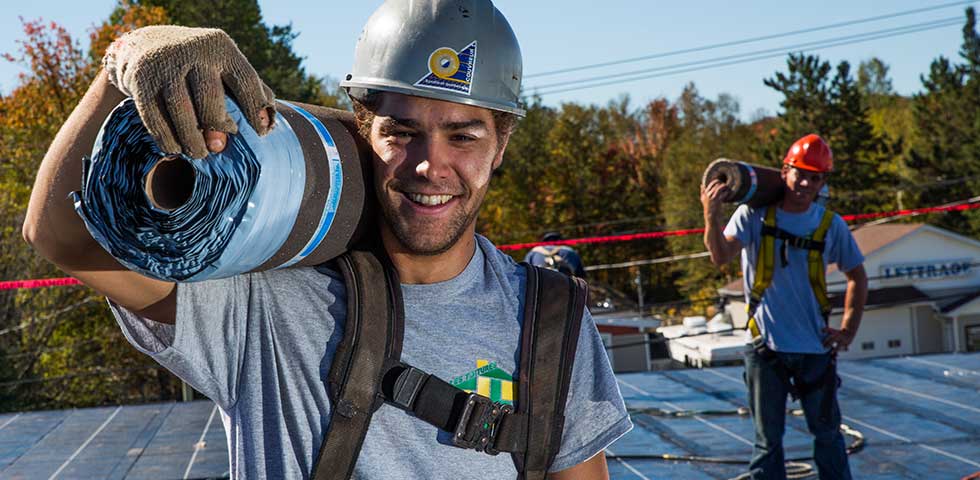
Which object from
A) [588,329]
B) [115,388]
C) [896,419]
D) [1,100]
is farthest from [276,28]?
[588,329]

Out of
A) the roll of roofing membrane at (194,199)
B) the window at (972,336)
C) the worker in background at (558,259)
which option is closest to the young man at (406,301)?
the roll of roofing membrane at (194,199)

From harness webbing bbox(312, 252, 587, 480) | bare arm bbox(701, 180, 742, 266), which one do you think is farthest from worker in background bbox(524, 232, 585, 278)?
harness webbing bbox(312, 252, 587, 480)

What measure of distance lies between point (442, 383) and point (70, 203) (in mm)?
691

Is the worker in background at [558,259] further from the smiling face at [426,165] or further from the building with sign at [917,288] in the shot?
the building with sign at [917,288]

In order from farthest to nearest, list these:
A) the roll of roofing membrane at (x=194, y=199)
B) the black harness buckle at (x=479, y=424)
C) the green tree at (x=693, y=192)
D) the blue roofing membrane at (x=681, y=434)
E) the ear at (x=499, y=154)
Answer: the green tree at (x=693, y=192) → the blue roofing membrane at (x=681, y=434) → the ear at (x=499, y=154) → the black harness buckle at (x=479, y=424) → the roll of roofing membrane at (x=194, y=199)

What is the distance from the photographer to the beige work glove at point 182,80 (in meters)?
1.25

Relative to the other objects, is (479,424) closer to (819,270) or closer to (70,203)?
(70,203)

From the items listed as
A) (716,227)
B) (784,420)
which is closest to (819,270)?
(716,227)

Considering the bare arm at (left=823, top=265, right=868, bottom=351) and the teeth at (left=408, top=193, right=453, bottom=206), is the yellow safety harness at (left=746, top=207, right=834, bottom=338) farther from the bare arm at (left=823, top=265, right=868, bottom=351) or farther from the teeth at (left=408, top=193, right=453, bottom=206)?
the teeth at (left=408, top=193, right=453, bottom=206)

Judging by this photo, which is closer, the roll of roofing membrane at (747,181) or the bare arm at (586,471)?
the bare arm at (586,471)

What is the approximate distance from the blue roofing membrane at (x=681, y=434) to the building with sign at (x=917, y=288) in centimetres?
2865

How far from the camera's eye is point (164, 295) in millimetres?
1588

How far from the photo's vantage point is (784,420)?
191 inches

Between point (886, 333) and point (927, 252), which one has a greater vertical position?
point (927, 252)
